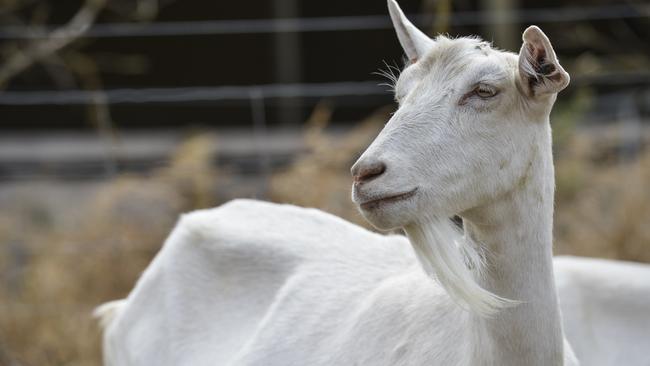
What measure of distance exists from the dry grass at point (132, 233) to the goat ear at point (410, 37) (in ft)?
9.97

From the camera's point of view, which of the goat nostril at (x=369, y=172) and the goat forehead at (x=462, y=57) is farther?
the goat forehead at (x=462, y=57)

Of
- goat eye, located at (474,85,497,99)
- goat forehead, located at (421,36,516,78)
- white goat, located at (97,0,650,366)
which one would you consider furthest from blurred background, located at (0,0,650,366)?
goat eye, located at (474,85,497,99)

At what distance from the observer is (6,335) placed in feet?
19.7

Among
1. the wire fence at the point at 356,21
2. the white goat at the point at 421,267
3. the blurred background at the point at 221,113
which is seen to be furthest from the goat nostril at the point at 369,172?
the wire fence at the point at 356,21

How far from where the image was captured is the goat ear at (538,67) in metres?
2.62

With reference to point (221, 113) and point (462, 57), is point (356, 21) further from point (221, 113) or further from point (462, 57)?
point (462, 57)

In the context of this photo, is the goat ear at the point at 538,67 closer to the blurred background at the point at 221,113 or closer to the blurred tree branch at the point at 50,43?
the blurred background at the point at 221,113

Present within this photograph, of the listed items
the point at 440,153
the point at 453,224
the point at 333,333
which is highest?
the point at 440,153

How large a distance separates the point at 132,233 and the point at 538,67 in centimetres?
426

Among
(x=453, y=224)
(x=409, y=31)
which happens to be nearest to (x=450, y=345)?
(x=453, y=224)

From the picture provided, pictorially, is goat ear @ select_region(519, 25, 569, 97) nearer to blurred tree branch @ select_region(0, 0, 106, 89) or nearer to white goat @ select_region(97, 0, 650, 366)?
white goat @ select_region(97, 0, 650, 366)

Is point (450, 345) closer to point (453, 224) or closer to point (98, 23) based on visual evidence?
point (453, 224)

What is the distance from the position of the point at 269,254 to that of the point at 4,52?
5.99m

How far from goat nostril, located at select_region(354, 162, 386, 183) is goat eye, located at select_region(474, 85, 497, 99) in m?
0.33
